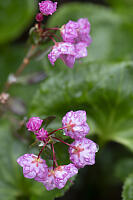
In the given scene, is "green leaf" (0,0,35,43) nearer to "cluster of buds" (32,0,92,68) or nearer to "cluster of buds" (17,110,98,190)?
"cluster of buds" (32,0,92,68)

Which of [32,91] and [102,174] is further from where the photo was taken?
[32,91]

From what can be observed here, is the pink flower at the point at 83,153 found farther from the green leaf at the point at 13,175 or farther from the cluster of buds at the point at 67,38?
the green leaf at the point at 13,175

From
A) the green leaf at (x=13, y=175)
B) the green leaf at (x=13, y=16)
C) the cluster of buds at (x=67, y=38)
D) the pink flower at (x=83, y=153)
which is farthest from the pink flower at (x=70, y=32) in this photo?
the green leaf at (x=13, y=16)

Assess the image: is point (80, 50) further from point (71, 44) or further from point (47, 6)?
point (47, 6)

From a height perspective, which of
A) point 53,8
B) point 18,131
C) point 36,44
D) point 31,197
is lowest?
point 31,197

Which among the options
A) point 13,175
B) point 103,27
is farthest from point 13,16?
A: point 13,175

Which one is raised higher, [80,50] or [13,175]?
[80,50]

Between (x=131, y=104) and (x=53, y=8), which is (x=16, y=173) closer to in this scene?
(x=131, y=104)

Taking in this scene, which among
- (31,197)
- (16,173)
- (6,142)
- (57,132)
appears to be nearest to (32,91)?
(6,142)
